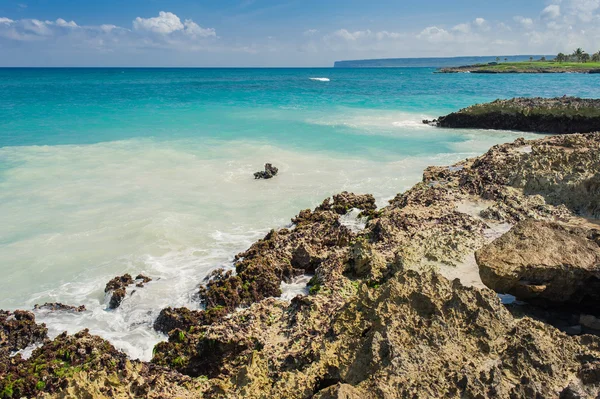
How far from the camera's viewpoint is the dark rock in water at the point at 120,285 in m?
8.71

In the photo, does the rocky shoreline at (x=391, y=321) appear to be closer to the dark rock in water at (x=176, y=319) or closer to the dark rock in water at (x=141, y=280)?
the dark rock in water at (x=176, y=319)

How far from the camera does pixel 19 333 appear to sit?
301 inches

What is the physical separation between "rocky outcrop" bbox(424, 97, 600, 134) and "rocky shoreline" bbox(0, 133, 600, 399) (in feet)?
68.1

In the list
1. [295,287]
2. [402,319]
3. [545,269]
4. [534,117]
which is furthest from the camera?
[534,117]

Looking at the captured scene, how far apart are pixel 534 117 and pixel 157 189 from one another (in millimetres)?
26136

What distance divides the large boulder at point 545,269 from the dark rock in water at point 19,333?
7.50 meters

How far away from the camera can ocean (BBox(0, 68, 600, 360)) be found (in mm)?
9492

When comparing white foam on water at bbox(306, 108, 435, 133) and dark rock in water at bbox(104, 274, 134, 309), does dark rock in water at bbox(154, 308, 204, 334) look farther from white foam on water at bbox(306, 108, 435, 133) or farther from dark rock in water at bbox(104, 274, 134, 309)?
white foam on water at bbox(306, 108, 435, 133)

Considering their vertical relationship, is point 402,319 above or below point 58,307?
above

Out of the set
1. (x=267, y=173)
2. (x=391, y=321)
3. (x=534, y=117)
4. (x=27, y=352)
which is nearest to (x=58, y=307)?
(x=27, y=352)

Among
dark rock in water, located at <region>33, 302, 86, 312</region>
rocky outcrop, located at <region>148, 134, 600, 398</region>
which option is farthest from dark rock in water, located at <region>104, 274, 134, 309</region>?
rocky outcrop, located at <region>148, 134, 600, 398</region>

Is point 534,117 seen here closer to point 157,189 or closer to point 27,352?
point 157,189

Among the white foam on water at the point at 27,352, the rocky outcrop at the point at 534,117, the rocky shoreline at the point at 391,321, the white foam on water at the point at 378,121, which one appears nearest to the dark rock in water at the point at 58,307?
the rocky shoreline at the point at 391,321

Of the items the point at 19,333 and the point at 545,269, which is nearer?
the point at 545,269
